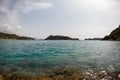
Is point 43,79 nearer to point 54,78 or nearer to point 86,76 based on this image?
point 54,78

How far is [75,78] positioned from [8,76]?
6938mm

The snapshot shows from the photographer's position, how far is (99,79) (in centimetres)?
1483

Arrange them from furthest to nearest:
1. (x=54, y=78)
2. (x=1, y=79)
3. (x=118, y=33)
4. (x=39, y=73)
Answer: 1. (x=118, y=33)
2. (x=39, y=73)
3. (x=54, y=78)
4. (x=1, y=79)

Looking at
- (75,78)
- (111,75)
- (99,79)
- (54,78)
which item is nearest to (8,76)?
(54,78)

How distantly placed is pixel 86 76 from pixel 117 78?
9.83 ft

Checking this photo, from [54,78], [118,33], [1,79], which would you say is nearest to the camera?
[1,79]

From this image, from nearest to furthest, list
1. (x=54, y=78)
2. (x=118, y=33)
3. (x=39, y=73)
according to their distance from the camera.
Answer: (x=54, y=78) → (x=39, y=73) → (x=118, y=33)

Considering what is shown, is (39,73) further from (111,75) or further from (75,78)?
(111,75)

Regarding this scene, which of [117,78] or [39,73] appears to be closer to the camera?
[117,78]

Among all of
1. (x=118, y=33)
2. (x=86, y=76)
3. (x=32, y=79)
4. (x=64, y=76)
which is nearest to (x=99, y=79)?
(x=86, y=76)

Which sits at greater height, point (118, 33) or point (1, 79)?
point (118, 33)

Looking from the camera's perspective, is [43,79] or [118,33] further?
[118,33]

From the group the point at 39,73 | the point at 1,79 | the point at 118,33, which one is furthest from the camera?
the point at 118,33

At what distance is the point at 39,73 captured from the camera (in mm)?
17422
